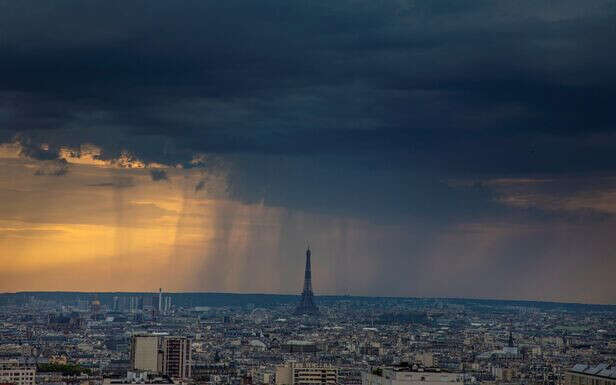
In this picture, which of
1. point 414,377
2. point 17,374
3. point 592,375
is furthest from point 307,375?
point 414,377

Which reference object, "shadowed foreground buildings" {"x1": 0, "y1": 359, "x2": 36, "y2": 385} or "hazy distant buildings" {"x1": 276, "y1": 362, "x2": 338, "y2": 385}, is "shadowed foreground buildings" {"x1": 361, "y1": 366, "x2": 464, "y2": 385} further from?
"hazy distant buildings" {"x1": 276, "y1": 362, "x2": 338, "y2": 385}

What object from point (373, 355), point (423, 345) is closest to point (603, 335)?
point (423, 345)

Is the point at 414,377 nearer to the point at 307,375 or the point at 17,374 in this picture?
the point at 307,375

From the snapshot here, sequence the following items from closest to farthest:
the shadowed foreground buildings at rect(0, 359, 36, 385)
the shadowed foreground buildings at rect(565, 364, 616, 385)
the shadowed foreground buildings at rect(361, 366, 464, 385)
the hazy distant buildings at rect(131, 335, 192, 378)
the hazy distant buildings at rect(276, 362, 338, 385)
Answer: the shadowed foreground buildings at rect(361, 366, 464, 385) → the shadowed foreground buildings at rect(565, 364, 616, 385) → the shadowed foreground buildings at rect(0, 359, 36, 385) → the hazy distant buildings at rect(276, 362, 338, 385) → the hazy distant buildings at rect(131, 335, 192, 378)

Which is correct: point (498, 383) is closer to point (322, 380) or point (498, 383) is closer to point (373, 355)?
point (322, 380)

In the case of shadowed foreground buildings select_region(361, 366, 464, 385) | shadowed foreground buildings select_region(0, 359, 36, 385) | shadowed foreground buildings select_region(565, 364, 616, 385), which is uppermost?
shadowed foreground buildings select_region(565, 364, 616, 385)

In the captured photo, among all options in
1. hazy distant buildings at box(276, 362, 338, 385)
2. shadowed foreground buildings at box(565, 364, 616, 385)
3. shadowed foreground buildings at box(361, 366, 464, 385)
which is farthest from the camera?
hazy distant buildings at box(276, 362, 338, 385)

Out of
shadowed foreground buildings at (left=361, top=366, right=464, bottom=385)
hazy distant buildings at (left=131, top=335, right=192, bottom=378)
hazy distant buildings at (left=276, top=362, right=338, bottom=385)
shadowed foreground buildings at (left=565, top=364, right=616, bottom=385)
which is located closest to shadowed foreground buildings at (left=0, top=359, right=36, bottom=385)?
hazy distant buildings at (left=131, top=335, right=192, bottom=378)

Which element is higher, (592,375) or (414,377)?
(592,375)
